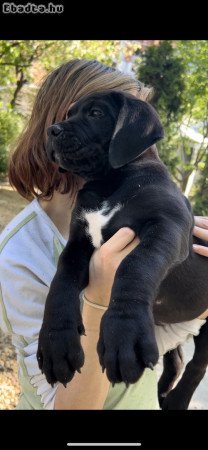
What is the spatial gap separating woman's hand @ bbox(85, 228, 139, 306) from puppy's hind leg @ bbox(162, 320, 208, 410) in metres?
0.81

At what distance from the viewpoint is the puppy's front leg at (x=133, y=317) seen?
4.23ft

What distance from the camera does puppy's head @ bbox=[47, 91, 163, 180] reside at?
6.15 feet

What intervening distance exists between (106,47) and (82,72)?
6358 millimetres

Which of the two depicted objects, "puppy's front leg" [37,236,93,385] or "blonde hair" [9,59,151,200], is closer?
"puppy's front leg" [37,236,93,385]

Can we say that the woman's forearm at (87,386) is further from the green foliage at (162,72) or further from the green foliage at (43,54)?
the green foliage at (162,72)

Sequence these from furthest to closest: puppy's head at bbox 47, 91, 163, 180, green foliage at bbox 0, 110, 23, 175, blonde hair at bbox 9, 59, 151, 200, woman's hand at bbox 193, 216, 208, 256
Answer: green foliage at bbox 0, 110, 23, 175
blonde hair at bbox 9, 59, 151, 200
woman's hand at bbox 193, 216, 208, 256
puppy's head at bbox 47, 91, 163, 180

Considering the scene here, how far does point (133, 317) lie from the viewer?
1.33 m

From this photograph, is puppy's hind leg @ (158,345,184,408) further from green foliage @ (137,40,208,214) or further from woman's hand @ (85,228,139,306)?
green foliage @ (137,40,208,214)

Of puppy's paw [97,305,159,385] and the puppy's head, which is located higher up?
the puppy's head

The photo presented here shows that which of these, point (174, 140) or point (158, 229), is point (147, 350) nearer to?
point (158, 229)

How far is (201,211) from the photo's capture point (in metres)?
9.96
